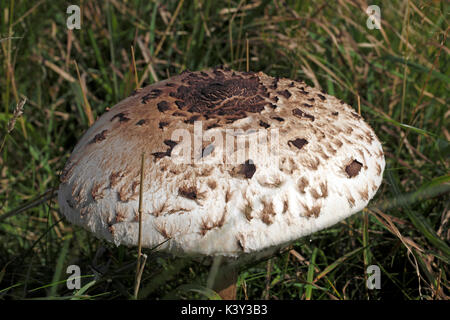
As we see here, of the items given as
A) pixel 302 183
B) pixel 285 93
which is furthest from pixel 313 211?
pixel 285 93

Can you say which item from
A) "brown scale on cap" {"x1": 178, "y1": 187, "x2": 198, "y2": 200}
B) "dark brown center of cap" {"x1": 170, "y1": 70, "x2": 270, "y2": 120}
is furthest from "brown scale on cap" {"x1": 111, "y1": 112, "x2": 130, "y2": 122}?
"brown scale on cap" {"x1": 178, "y1": 187, "x2": 198, "y2": 200}

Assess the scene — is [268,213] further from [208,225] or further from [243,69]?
[243,69]

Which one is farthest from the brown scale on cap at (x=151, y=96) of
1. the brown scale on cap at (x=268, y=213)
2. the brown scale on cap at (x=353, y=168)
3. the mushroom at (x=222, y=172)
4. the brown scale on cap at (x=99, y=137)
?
the brown scale on cap at (x=353, y=168)

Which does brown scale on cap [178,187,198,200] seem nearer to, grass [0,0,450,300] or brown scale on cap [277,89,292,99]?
brown scale on cap [277,89,292,99]

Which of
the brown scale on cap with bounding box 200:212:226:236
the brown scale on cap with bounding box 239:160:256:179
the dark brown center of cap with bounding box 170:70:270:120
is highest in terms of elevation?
the dark brown center of cap with bounding box 170:70:270:120
